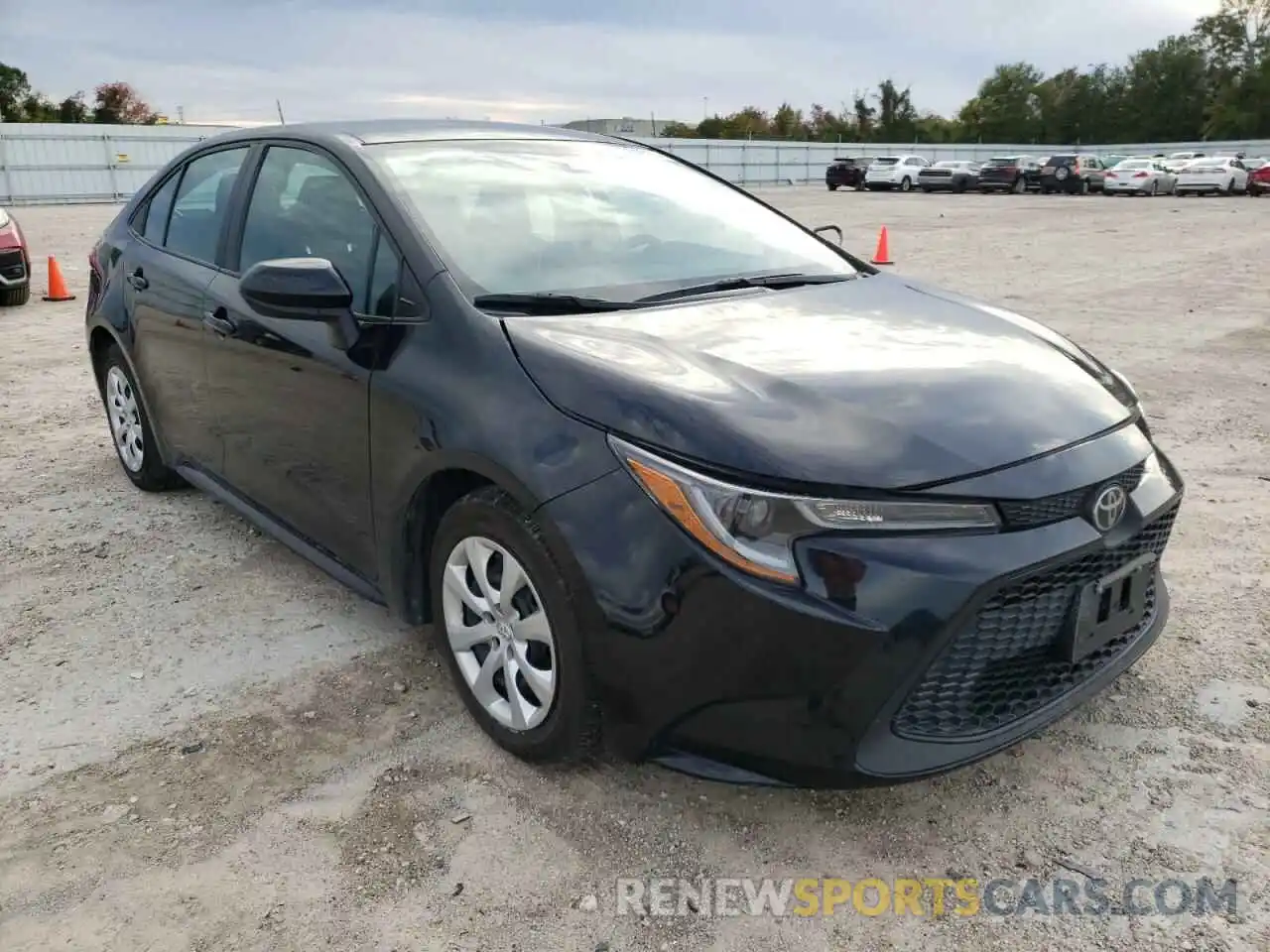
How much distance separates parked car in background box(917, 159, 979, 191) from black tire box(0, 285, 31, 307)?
104 feet

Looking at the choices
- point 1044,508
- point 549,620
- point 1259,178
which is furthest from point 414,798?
point 1259,178

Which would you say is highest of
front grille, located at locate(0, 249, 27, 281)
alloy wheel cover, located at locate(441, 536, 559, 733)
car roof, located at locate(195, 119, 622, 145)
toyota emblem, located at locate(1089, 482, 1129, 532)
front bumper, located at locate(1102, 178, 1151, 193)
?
front bumper, located at locate(1102, 178, 1151, 193)

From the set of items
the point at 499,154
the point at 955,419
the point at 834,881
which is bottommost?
the point at 834,881

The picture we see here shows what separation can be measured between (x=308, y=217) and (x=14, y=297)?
331 inches

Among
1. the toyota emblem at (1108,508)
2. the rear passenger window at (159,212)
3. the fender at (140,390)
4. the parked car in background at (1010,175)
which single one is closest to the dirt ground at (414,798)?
the fender at (140,390)

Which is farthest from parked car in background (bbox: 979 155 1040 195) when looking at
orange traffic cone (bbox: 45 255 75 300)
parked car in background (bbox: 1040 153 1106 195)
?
orange traffic cone (bbox: 45 255 75 300)

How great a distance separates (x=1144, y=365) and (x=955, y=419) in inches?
224

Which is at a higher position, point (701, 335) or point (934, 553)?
point (701, 335)

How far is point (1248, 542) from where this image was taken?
4055 mm

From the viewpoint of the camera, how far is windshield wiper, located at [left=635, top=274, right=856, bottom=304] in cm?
297

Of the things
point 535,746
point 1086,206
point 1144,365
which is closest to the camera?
point 535,746

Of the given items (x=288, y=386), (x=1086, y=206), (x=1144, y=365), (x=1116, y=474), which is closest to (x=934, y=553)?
(x=1116, y=474)

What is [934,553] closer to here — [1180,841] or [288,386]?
[1180,841]

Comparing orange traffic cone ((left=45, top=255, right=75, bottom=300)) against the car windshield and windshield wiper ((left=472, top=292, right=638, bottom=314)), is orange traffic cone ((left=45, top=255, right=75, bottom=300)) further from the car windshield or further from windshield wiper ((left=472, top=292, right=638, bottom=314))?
windshield wiper ((left=472, top=292, right=638, bottom=314))
